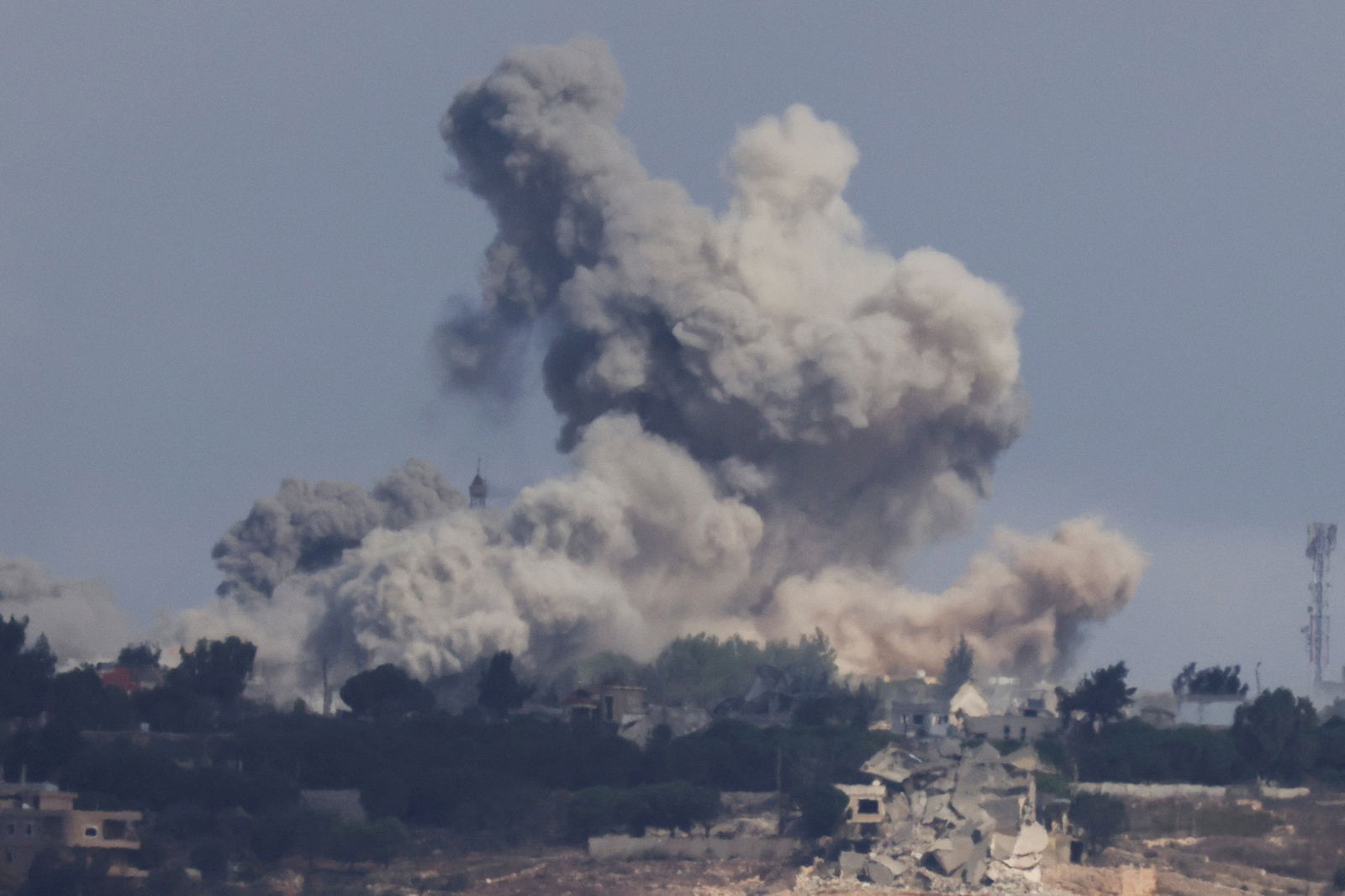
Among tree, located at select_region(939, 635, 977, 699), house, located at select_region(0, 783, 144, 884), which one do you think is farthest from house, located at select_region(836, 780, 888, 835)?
tree, located at select_region(939, 635, 977, 699)

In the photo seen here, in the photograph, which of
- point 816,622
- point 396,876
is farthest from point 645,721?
point 396,876

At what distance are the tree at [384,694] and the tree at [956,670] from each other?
59.2ft

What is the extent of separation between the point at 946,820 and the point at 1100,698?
775 inches

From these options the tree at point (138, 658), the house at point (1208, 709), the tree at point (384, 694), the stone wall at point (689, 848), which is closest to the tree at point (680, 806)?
the stone wall at point (689, 848)

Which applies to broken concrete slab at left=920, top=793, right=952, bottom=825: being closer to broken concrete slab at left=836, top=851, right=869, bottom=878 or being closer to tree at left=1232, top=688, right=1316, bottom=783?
broken concrete slab at left=836, top=851, right=869, bottom=878

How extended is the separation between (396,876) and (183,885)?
5.21m

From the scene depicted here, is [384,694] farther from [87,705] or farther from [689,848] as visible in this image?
[689,848]

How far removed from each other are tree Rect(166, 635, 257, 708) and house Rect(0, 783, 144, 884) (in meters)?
17.9

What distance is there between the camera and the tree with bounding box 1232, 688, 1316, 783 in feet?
298

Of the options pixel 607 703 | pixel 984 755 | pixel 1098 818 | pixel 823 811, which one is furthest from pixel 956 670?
pixel 823 811

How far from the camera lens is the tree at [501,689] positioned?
102 m

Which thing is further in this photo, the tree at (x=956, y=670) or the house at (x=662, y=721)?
the tree at (x=956, y=670)

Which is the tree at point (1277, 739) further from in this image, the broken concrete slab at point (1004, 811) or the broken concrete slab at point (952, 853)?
the broken concrete slab at point (952, 853)

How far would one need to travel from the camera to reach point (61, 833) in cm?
7912
